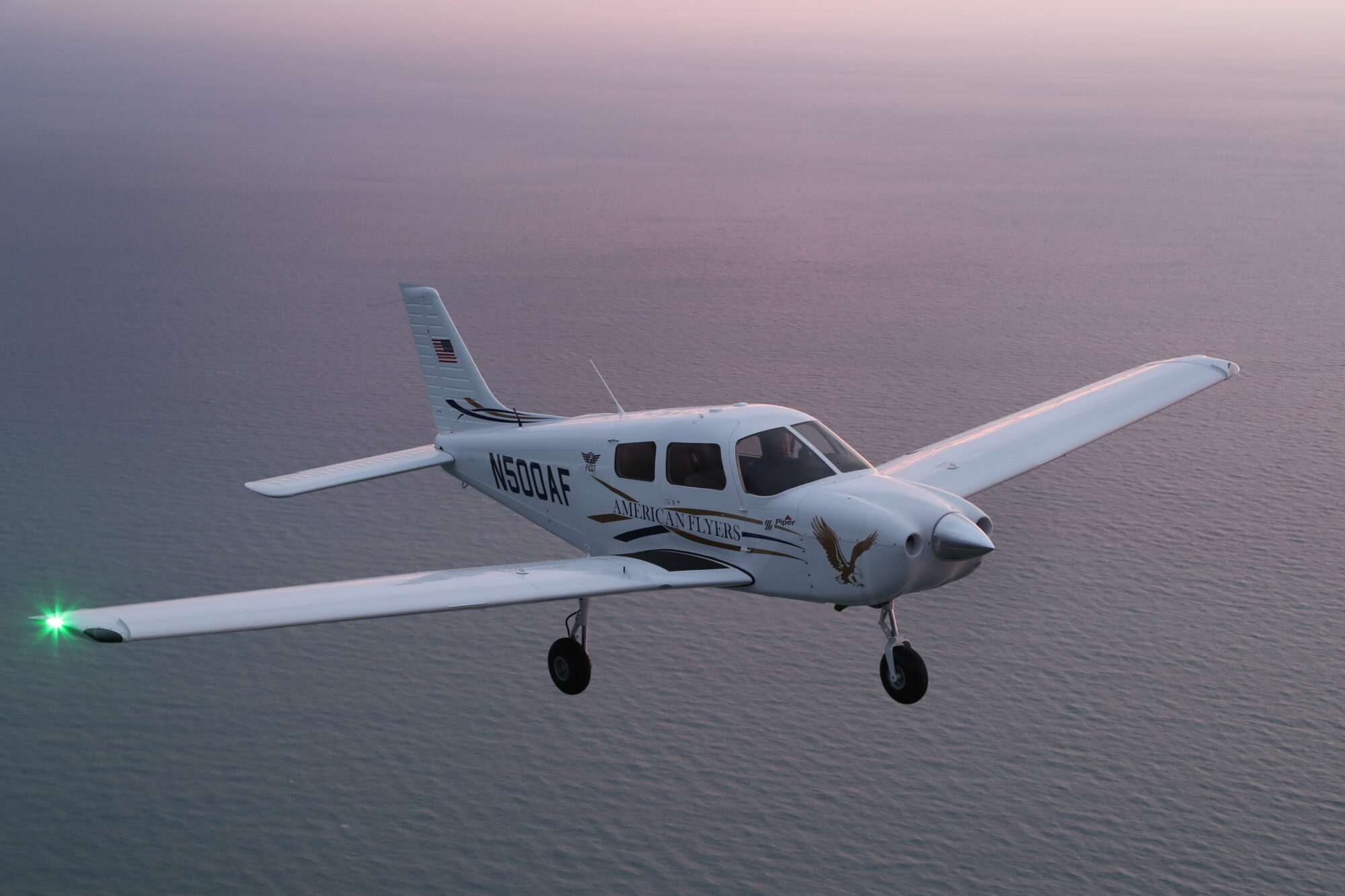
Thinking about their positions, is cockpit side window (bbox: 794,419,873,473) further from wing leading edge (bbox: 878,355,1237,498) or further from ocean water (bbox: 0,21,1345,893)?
ocean water (bbox: 0,21,1345,893)

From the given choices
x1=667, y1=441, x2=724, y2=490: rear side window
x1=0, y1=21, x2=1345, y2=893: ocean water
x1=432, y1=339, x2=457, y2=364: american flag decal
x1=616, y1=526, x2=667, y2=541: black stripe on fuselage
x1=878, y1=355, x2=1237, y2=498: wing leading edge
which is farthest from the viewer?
x1=0, y1=21, x2=1345, y2=893: ocean water

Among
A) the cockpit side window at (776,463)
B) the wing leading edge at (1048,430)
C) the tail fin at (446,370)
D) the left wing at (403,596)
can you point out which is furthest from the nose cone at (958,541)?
the tail fin at (446,370)

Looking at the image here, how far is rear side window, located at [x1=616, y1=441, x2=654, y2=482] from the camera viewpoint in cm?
2494

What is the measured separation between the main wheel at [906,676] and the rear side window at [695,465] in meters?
4.20

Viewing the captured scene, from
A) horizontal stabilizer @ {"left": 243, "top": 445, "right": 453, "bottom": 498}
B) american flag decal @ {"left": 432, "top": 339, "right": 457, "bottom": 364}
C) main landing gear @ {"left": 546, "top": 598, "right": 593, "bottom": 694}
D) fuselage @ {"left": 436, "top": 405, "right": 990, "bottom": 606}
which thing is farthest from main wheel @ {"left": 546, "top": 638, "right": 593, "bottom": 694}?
american flag decal @ {"left": 432, "top": 339, "right": 457, "bottom": 364}

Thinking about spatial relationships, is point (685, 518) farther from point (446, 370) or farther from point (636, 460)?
point (446, 370)

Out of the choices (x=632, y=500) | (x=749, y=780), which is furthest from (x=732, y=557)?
(x=749, y=780)

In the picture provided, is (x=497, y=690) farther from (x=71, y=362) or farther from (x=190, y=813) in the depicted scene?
(x=71, y=362)

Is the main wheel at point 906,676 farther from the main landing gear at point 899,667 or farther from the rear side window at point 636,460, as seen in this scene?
the rear side window at point 636,460

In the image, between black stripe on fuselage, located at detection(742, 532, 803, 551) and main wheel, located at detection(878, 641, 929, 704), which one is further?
main wheel, located at detection(878, 641, 929, 704)

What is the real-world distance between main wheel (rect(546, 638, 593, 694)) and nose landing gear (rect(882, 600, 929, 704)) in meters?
6.21

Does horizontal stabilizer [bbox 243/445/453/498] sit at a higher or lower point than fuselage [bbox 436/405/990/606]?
higher

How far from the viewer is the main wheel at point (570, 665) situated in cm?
2634

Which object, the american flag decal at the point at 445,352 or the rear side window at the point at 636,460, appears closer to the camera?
the rear side window at the point at 636,460
